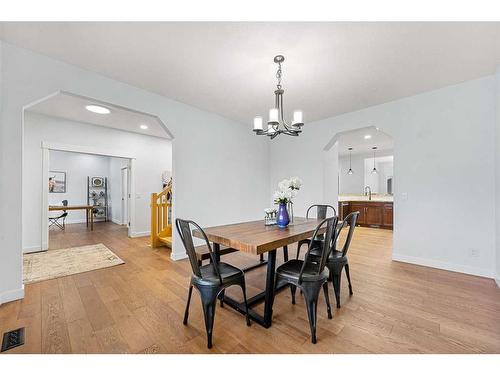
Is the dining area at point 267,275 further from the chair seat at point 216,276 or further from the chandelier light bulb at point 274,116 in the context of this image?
the chandelier light bulb at point 274,116

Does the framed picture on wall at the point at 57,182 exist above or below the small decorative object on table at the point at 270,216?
above

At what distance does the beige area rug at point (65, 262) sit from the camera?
2.88 m

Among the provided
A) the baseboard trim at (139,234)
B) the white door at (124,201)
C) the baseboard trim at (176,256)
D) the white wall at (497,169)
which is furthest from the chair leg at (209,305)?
the white door at (124,201)

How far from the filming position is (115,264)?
3.26 m

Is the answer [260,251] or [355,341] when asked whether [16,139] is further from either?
[355,341]

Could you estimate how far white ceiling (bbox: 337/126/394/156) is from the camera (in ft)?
17.0

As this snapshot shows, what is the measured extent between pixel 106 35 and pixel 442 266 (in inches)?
196

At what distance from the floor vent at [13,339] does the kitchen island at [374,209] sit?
23.6ft

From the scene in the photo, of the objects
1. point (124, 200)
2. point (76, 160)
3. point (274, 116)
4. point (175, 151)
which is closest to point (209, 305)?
point (274, 116)

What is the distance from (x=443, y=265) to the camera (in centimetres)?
309

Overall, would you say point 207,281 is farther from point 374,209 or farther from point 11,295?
point 374,209

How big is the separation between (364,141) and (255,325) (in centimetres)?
584
